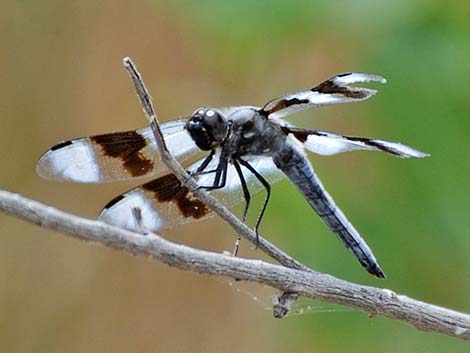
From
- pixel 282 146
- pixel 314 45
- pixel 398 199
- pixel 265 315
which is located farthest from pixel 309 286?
pixel 265 315

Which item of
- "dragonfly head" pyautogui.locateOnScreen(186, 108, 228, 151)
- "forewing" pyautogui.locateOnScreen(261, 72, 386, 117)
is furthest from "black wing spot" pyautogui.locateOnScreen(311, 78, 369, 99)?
"dragonfly head" pyautogui.locateOnScreen(186, 108, 228, 151)

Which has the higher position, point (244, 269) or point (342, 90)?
point (342, 90)

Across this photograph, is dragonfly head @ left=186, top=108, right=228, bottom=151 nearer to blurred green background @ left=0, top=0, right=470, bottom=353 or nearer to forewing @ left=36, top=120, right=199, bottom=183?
forewing @ left=36, top=120, right=199, bottom=183

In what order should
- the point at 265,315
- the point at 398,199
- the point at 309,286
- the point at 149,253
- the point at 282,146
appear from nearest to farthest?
the point at 149,253 → the point at 309,286 → the point at 282,146 → the point at 398,199 → the point at 265,315

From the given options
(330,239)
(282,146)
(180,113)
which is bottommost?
(330,239)

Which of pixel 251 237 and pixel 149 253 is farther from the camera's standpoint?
pixel 251 237

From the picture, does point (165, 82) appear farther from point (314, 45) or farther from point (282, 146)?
point (282, 146)

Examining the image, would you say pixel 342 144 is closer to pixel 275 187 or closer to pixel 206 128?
pixel 206 128

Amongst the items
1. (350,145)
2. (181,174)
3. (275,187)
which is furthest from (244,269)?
(275,187)
